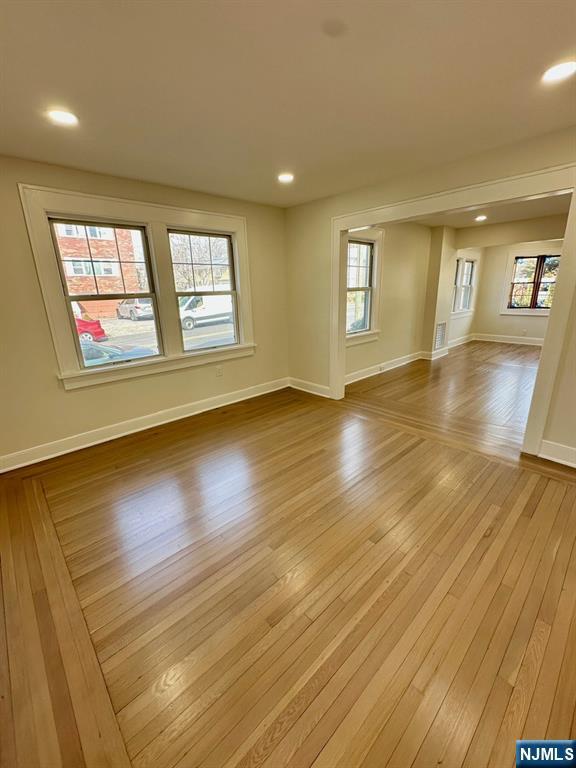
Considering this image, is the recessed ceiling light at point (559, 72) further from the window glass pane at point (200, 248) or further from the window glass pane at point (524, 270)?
the window glass pane at point (524, 270)

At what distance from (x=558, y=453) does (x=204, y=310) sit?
158 inches

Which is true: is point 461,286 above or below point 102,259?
below

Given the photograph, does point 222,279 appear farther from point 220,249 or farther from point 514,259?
point 514,259

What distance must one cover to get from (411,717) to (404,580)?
608mm

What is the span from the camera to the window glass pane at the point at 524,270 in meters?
7.81

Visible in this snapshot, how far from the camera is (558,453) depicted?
2818 millimetres

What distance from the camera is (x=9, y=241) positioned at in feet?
8.79

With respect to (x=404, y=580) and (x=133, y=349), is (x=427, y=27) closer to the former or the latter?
(x=404, y=580)

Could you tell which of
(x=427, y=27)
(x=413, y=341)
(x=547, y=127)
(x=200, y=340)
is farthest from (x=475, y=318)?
(x=427, y=27)

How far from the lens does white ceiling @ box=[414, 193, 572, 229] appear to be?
427cm

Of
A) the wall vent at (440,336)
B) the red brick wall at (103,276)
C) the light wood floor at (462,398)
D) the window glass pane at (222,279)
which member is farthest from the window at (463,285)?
the red brick wall at (103,276)

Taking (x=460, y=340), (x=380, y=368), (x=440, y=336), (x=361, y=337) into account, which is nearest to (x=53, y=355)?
(x=361, y=337)

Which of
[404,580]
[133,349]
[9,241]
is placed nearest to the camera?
[404,580]

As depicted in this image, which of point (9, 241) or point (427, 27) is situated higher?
point (427, 27)
